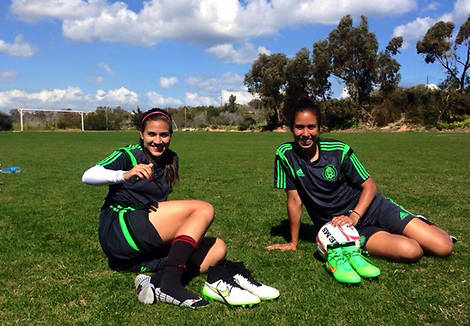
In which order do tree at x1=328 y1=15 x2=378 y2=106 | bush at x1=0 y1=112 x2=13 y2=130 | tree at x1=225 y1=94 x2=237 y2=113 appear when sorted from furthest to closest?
tree at x1=225 y1=94 x2=237 y2=113, bush at x1=0 y1=112 x2=13 y2=130, tree at x1=328 y1=15 x2=378 y2=106

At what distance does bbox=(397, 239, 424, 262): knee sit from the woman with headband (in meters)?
1.42

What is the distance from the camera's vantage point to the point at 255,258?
401 centimetres

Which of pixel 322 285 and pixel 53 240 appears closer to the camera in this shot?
pixel 322 285

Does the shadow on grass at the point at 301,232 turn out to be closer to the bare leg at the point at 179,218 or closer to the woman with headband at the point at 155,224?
the woman with headband at the point at 155,224

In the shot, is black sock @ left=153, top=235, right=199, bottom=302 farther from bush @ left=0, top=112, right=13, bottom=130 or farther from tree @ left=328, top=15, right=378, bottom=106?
bush @ left=0, top=112, right=13, bottom=130

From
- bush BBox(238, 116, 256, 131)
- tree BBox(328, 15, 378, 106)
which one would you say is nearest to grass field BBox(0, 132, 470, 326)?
tree BBox(328, 15, 378, 106)

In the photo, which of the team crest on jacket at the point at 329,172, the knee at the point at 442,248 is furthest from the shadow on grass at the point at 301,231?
the knee at the point at 442,248

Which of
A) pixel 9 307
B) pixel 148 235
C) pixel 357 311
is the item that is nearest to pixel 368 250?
pixel 357 311

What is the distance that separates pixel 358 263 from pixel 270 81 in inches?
1805

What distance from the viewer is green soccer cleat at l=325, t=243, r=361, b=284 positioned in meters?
3.27

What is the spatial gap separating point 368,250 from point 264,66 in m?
47.7

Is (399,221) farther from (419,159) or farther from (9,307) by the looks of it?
(419,159)

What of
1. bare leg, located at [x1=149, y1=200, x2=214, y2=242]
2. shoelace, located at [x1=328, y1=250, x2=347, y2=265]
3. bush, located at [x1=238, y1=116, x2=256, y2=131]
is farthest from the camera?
bush, located at [x1=238, y1=116, x2=256, y2=131]

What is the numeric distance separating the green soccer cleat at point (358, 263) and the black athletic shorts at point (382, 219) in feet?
1.30
